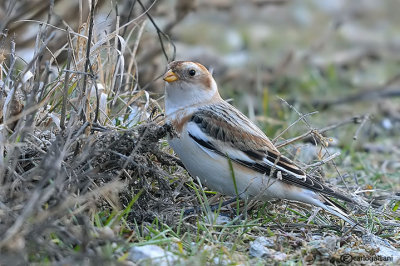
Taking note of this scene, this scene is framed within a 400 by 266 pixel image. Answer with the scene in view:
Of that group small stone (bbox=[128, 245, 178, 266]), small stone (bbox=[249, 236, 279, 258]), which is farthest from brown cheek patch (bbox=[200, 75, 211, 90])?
small stone (bbox=[128, 245, 178, 266])

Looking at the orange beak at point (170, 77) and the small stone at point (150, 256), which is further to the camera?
the orange beak at point (170, 77)

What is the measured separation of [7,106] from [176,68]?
3.80ft

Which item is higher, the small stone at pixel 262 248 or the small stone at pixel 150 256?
the small stone at pixel 150 256

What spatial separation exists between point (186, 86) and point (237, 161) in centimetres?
60

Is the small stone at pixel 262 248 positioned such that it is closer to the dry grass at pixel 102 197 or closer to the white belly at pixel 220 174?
the dry grass at pixel 102 197

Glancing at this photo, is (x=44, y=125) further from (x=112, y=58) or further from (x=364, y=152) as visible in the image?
(x=364, y=152)

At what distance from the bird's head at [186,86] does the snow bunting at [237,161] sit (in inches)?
3.1

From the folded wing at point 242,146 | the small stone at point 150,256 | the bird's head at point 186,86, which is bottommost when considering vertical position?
the small stone at point 150,256

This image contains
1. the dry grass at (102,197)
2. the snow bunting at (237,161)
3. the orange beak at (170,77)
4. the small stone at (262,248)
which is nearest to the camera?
the dry grass at (102,197)

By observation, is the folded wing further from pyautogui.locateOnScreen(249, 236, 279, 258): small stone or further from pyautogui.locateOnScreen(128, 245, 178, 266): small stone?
pyautogui.locateOnScreen(128, 245, 178, 266): small stone

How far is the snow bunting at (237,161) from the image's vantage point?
374 centimetres

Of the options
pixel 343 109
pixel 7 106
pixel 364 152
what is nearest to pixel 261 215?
pixel 7 106

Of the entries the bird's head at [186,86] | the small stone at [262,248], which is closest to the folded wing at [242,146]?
the bird's head at [186,86]

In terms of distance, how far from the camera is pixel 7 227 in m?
2.65
